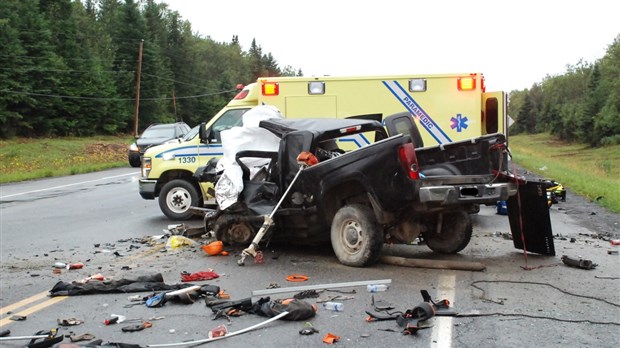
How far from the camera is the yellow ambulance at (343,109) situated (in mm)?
11977

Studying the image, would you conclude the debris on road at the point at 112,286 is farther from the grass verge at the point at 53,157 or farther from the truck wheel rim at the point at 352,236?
the grass verge at the point at 53,157

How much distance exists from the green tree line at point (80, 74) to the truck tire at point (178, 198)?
121 feet

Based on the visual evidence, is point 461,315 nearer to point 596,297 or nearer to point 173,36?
point 596,297

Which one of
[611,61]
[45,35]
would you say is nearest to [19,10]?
[45,35]

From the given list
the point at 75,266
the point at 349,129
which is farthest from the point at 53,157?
the point at 349,129

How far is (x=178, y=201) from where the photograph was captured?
12.3 meters

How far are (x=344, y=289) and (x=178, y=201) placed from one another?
6565 millimetres

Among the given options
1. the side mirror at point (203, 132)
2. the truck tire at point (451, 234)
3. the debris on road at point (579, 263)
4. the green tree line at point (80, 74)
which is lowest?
the debris on road at point (579, 263)

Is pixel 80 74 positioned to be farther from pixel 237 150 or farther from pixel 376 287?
pixel 376 287

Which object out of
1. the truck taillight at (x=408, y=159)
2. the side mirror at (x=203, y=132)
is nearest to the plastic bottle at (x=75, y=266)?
the side mirror at (x=203, y=132)

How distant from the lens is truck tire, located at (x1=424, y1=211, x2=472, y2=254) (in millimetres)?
8078

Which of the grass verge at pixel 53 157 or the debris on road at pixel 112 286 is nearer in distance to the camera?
the debris on road at pixel 112 286

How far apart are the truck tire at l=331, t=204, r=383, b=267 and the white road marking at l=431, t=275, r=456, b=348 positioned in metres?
1.00

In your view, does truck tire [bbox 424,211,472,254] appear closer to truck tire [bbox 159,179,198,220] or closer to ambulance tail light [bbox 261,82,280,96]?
ambulance tail light [bbox 261,82,280,96]
